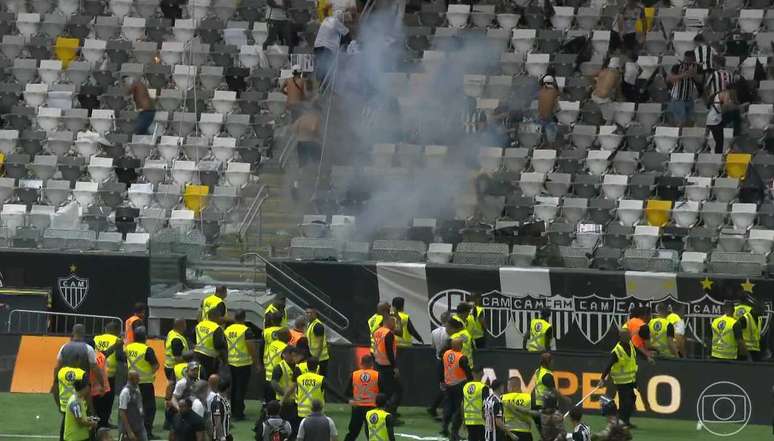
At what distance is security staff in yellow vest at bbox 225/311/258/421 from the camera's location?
22.9 metres

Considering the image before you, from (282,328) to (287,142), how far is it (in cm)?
877

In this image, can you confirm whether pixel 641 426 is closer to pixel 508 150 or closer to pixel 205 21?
pixel 508 150

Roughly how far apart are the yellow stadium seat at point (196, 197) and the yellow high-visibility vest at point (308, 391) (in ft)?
32.3

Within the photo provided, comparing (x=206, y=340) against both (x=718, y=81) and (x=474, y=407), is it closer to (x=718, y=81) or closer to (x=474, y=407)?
(x=474, y=407)

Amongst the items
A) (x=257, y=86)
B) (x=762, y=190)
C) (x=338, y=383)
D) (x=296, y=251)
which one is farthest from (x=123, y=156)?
(x=762, y=190)

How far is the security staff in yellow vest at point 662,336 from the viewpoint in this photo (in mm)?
23672

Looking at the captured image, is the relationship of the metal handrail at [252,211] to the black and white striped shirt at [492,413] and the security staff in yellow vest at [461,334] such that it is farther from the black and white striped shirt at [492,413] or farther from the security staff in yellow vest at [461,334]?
the black and white striped shirt at [492,413]

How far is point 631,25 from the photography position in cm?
3092

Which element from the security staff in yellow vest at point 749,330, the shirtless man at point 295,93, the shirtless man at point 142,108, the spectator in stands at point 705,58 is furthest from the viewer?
the shirtless man at point 142,108

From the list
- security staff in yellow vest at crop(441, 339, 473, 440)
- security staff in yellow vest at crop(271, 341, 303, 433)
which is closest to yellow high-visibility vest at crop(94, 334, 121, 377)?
security staff in yellow vest at crop(271, 341, 303, 433)

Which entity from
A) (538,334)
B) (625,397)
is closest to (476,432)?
(625,397)

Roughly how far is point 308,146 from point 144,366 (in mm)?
8825

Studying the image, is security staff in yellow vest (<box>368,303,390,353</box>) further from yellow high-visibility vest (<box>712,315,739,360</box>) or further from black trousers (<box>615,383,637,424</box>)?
yellow high-visibility vest (<box>712,315,739,360</box>)

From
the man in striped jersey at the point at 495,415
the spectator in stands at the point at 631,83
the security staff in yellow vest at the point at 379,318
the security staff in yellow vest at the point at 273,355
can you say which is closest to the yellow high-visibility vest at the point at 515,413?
the man in striped jersey at the point at 495,415
